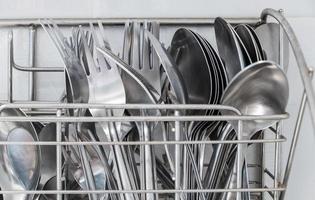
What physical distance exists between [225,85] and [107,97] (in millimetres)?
142

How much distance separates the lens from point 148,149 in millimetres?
513

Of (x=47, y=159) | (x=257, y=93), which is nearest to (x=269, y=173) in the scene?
(x=257, y=93)

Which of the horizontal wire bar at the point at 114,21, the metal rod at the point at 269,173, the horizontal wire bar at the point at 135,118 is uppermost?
the horizontal wire bar at the point at 114,21

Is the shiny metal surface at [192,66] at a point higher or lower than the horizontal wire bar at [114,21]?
lower

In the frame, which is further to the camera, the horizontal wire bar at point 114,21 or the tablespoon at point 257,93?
the horizontal wire bar at point 114,21

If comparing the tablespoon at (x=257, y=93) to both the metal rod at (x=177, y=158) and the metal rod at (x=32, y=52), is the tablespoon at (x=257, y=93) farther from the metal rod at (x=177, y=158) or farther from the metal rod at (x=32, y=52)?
the metal rod at (x=32, y=52)

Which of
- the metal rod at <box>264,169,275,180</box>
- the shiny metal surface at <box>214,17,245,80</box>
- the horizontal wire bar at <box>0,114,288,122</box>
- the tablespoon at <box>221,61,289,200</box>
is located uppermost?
the shiny metal surface at <box>214,17,245,80</box>

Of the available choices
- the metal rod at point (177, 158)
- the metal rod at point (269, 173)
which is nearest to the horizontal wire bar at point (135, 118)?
the metal rod at point (177, 158)

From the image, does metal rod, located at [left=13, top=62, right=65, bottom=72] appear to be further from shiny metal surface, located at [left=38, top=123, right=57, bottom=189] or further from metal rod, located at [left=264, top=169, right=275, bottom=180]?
metal rod, located at [left=264, top=169, right=275, bottom=180]

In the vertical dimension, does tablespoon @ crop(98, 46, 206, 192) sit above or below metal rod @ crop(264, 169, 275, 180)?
above

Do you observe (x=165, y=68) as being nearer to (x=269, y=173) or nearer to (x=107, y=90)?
(x=107, y=90)

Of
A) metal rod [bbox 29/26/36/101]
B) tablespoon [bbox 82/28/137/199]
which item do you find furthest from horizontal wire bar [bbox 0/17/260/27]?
tablespoon [bbox 82/28/137/199]

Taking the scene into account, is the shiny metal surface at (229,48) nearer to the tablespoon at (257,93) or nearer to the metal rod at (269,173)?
the tablespoon at (257,93)

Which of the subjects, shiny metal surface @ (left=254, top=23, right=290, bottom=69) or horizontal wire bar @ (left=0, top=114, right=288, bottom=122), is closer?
horizontal wire bar @ (left=0, top=114, right=288, bottom=122)
